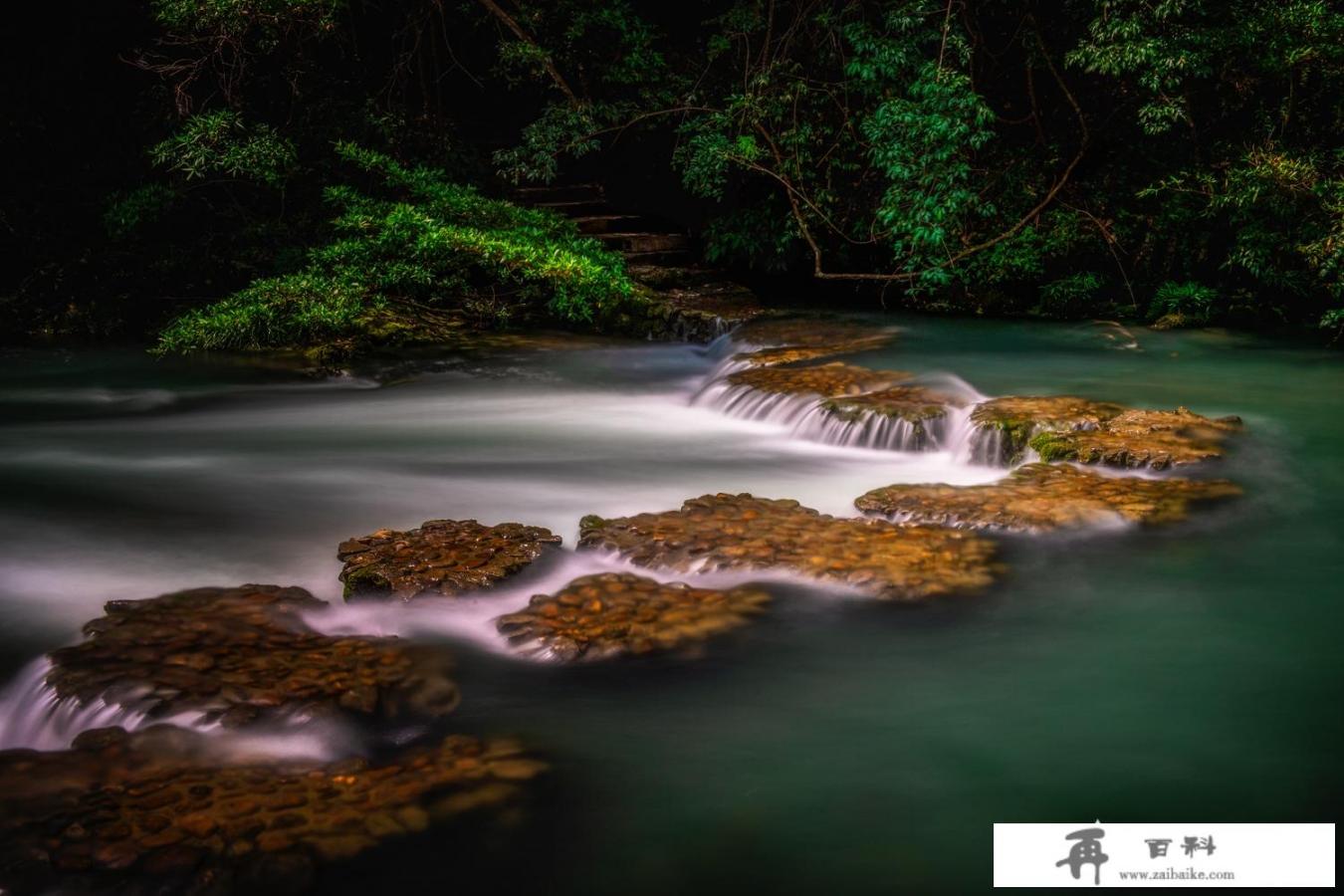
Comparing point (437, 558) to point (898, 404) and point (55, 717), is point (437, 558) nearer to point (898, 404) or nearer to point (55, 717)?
point (55, 717)

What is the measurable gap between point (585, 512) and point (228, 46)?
9.92m

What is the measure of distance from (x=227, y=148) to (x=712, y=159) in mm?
5292

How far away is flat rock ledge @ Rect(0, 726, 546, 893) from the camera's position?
3.07m

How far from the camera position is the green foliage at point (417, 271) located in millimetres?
11516

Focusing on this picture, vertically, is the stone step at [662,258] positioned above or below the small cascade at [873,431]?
above

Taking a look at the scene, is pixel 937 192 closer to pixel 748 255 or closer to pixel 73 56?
pixel 748 255

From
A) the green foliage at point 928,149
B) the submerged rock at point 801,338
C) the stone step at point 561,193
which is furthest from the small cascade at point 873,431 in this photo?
the stone step at point 561,193

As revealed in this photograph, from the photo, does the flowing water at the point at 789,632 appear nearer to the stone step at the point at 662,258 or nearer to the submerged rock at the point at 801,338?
the submerged rock at the point at 801,338

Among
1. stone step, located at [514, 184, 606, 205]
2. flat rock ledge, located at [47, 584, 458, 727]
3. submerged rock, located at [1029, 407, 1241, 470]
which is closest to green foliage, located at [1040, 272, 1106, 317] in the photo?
submerged rock, located at [1029, 407, 1241, 470]

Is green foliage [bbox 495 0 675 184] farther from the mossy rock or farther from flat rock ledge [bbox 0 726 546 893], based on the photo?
flat rock ledge [bbox 0 726 546 893]

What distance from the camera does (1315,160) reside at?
1155cm

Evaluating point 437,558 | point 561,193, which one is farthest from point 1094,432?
point 561,193

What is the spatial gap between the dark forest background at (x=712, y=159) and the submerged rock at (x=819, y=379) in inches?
114

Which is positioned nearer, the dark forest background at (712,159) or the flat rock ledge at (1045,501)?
the flat rock ledge at (1045,501)
